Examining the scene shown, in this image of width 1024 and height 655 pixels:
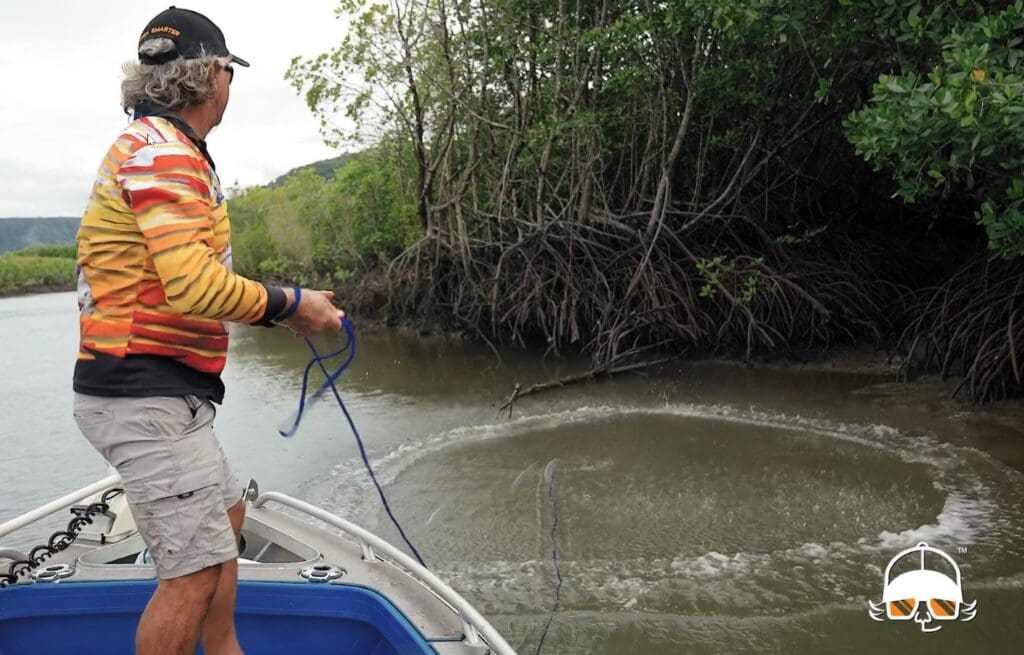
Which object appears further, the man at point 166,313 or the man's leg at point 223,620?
the man's leg at point 223,620

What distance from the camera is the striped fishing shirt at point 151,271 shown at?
5.00 ft

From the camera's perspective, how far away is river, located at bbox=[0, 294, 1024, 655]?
9.20 ft

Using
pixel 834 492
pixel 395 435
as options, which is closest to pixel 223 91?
pixel 834 492

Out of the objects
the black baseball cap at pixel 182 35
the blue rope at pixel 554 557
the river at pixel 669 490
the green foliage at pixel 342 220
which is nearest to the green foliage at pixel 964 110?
the river at pixel 669 490

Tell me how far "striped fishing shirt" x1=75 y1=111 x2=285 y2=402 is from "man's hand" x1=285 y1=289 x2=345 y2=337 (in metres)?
0.06

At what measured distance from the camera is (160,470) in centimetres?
161

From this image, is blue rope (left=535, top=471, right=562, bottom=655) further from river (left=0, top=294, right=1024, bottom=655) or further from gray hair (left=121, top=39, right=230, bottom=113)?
gray hair (left=121, top=39, right=230, bottom=113)

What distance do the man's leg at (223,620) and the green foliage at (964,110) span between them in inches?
123

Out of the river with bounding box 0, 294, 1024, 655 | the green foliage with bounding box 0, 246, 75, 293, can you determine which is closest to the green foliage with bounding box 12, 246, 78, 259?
the green foliage with bounding box 0, 246, 75, 293

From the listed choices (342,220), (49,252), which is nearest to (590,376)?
(342,220)

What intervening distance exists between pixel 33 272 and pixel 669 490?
42.5 meters

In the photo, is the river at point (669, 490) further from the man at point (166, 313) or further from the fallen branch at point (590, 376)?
the man at point (166, 313)

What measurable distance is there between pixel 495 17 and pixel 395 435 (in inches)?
214

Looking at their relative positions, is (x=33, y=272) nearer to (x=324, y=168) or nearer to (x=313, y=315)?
(x=324, y=168)
